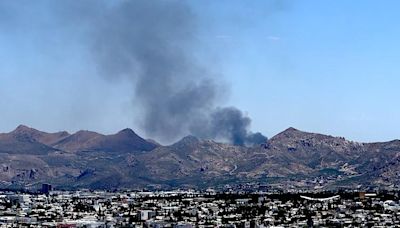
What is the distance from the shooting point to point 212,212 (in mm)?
138625

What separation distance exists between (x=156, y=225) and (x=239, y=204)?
3974cm

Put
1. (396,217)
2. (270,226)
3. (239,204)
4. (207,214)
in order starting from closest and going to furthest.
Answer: (270,226) → (396,217) → (207,214) → (239,204)

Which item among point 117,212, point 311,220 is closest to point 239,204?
point 117,212

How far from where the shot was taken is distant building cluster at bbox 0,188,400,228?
4675 inches

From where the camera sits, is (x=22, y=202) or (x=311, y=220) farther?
(x=22, y=202)

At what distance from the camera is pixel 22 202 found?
170 metres

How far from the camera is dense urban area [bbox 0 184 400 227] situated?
118875 mm

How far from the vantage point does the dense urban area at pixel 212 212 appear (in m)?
119

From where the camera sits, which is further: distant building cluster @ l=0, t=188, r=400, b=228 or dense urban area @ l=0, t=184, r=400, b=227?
dense urban area @ l=0, t=184, r=400, b=227

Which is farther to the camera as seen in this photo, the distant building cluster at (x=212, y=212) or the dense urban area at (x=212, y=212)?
the dense urban area at (x=212, y=212)

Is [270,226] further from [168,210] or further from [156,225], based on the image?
[168,210]

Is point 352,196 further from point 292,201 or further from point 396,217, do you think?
point 396,217

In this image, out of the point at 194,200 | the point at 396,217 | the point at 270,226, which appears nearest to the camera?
the point at 270,226

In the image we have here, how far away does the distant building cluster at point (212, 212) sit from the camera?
4675 inches
